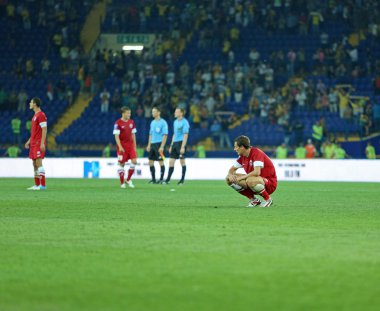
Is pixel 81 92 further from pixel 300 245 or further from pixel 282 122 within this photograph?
pixel 300 245

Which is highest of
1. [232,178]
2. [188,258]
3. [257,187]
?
[232,178]

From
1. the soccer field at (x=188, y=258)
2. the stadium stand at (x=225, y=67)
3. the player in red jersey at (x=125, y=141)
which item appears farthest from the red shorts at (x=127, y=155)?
the stadium stand at (x=225, y=67)

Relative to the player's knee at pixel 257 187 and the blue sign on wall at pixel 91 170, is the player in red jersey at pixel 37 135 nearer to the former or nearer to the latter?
the player's knee at pixel 257 187

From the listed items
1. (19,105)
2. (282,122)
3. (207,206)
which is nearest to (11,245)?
(207,206)

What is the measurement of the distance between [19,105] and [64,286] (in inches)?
1306

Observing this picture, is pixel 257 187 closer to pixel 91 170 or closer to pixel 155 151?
pixel 155 151

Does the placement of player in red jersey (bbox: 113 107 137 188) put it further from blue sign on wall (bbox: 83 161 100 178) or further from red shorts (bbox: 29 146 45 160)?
blue sign on wall (bbox: 83 161 100 178)

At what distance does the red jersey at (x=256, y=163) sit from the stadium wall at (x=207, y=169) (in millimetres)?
16496

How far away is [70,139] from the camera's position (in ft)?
122

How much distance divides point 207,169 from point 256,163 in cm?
1779

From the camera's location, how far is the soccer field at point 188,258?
6.39m

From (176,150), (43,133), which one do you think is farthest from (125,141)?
(43,133)

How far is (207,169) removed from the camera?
107 ft

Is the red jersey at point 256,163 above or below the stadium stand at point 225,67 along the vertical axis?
below
